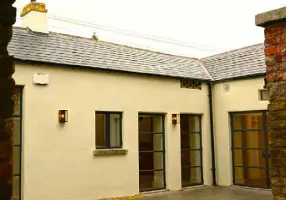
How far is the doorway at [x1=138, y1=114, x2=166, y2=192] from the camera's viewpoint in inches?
420

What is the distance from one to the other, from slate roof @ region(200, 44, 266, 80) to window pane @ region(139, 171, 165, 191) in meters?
3.77

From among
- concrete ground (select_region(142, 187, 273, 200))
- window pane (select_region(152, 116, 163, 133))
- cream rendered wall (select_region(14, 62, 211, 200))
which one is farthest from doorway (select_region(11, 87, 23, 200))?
window pane (select_region(152, 116, 163, 133))

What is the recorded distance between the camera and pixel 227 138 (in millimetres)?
11508

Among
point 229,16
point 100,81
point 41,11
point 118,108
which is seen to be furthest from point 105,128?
point 229,16

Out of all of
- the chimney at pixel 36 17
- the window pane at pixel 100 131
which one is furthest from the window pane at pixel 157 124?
the chimney at pixel 36 17

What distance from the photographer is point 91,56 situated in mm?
9953

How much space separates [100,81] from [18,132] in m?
2.55

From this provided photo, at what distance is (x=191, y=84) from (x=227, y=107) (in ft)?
4.54

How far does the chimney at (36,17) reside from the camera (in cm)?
1006

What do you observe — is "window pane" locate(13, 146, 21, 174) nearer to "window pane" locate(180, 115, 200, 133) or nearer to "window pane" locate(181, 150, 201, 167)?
"window pane" locate(181, 150, 201, 167)

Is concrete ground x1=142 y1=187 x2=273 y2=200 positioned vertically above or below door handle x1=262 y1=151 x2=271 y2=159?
below

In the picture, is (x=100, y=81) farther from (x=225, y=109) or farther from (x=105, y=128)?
(x=225, y=109)

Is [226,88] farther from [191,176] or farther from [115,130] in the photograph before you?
[115,130]

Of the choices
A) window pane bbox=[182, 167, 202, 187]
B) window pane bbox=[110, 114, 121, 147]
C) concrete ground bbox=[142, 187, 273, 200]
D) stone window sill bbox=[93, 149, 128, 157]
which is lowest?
concrete ground bbox=[142, 187, 273, 200]
